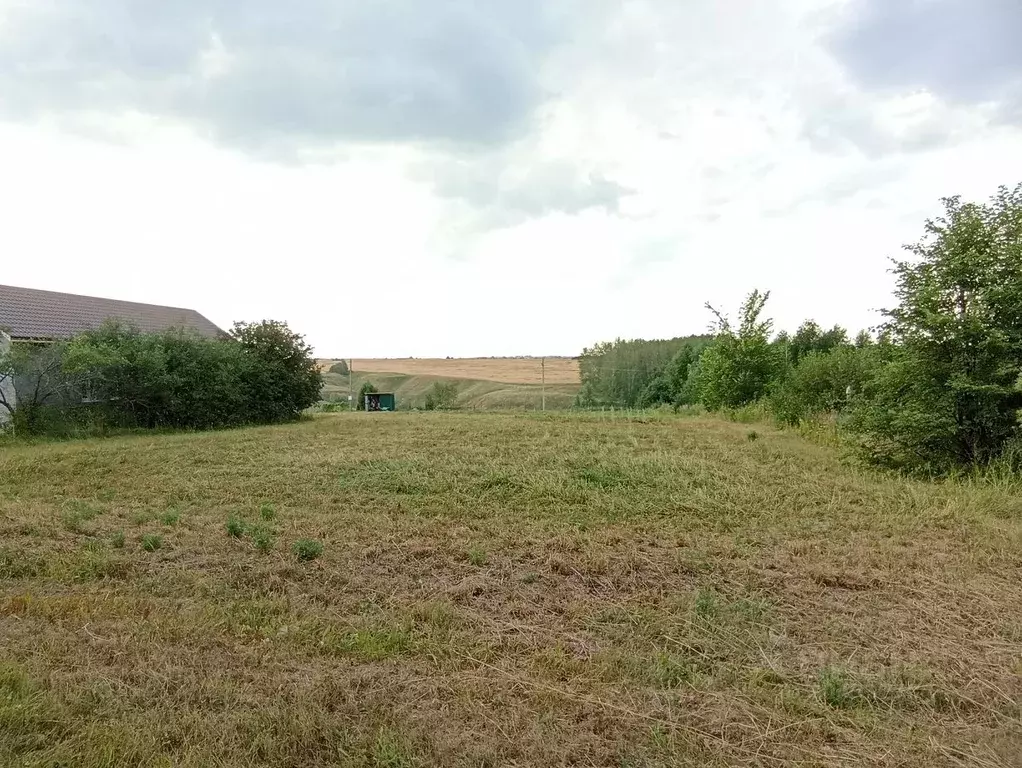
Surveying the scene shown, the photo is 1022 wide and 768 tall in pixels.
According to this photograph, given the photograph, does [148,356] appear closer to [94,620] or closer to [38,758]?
[94,620]

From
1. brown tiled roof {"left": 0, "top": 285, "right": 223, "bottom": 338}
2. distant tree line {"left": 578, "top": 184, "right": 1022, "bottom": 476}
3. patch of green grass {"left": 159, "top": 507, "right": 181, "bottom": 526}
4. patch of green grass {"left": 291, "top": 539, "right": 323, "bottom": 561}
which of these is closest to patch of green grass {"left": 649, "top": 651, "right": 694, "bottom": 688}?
patch of green grass {"left": 291, "top": 539, "right": 323, "bottom": 561}

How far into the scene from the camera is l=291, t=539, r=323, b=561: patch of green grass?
4.80 meters

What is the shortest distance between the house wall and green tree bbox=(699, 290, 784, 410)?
1846 cm

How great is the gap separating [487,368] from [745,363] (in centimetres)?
2039

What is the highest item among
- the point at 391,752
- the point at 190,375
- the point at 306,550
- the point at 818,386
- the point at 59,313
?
the point at 59,313

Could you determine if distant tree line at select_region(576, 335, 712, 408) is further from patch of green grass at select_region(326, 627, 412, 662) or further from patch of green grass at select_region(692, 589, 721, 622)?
patch of green grass at select_region(326, 627, 412, 662)

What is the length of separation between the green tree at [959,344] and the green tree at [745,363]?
10610 mm

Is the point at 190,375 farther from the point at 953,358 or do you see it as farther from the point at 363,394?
the point at 953,358

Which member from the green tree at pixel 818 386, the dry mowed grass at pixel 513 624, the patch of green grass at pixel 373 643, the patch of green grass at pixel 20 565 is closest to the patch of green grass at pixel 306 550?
the dry mowed grass at pixel 513 624

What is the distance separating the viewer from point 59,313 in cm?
1831

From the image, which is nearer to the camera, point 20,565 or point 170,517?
point 20,565

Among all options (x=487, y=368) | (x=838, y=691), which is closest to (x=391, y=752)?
(x=838, y=691)

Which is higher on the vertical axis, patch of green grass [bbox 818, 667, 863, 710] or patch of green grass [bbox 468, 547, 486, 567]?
patch of green grass [bbox 468, 547, 486, 567]

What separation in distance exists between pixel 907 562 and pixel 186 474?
8661 mm
